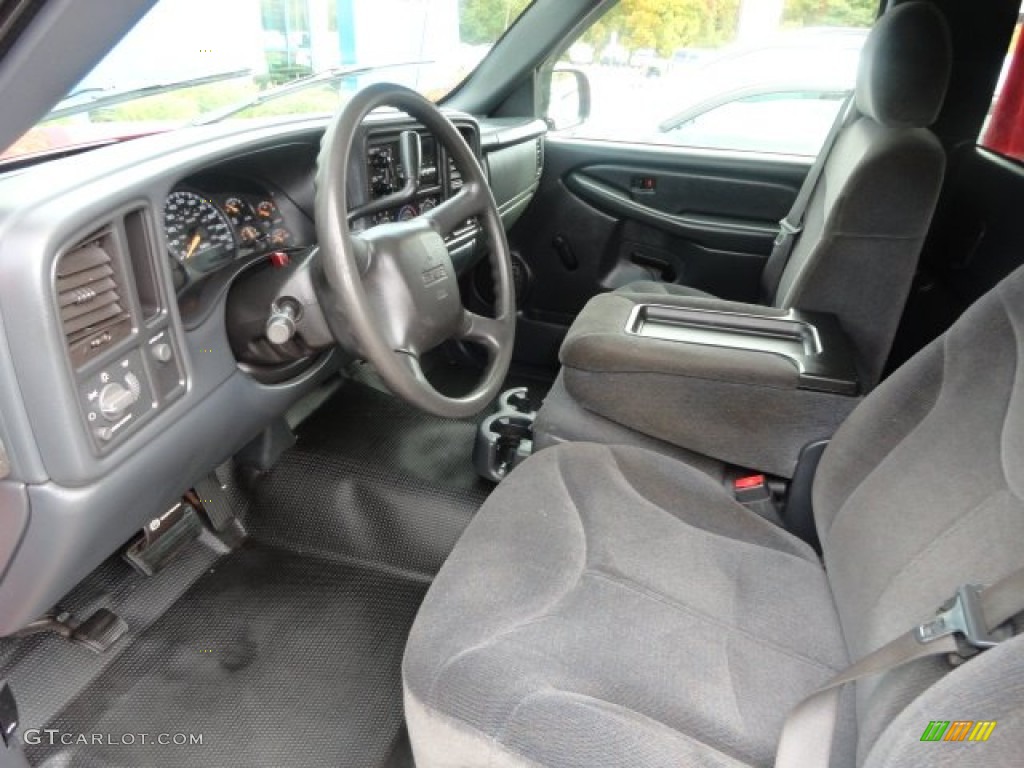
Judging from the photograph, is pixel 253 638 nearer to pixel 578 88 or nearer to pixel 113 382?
pixel 113 382

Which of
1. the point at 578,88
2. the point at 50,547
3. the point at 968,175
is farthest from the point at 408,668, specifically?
the point at 578,88

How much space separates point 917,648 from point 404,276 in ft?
2.62

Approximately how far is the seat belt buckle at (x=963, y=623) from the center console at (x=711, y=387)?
636 millimetres

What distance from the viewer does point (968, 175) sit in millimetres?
1975

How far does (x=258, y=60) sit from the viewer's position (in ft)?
5.17

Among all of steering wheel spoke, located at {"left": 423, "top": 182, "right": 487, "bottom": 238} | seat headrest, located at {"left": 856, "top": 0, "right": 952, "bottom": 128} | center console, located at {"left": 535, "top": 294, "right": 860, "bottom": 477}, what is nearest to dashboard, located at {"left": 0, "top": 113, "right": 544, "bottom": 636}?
steering wheel spoke, located at {"left": 423, "top": 182, "right": 487, "bottom": 238}

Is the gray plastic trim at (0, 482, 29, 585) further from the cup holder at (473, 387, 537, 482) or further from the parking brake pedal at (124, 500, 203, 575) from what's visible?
the cup holder at (473, 387, 537, 482)

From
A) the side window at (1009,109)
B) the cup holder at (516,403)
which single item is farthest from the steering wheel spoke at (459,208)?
the side window at (1009,109)

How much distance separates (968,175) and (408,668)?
1789 mm

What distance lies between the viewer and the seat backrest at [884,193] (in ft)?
5.16

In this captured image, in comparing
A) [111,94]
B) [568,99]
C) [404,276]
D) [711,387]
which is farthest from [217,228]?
[568,99]

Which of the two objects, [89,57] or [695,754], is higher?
[89,57]

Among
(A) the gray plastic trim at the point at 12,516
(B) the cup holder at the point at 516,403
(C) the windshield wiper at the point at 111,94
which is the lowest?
(B) the cup holder at the point at 516,403

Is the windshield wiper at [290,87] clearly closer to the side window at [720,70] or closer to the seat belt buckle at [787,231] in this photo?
the side window at [720,70]
